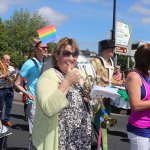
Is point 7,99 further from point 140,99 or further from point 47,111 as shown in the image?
point 47,111

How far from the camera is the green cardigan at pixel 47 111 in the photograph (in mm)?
2473

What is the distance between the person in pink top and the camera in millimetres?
3271

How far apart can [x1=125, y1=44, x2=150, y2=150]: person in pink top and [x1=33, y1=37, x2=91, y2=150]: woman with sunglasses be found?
0.58 m

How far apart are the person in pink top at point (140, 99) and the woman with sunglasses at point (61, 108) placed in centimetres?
58

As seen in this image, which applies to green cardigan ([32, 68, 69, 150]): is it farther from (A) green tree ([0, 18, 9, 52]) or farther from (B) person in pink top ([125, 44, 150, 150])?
(A) green tree ([0, 18, 9, 52])

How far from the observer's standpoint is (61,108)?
248 cm

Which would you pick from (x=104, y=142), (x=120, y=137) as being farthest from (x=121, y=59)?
(x=104, y=142)

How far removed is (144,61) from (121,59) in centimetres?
6439

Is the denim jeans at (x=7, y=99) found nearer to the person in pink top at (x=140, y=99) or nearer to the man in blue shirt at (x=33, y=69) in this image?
the man in blue shirt at (x=33, y=69)

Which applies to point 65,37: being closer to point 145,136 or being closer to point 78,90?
point 78,90

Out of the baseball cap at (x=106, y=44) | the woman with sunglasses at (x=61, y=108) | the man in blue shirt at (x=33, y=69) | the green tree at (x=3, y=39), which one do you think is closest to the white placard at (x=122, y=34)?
the baseball cap at (x=106, y=44)

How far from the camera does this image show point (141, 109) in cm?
327

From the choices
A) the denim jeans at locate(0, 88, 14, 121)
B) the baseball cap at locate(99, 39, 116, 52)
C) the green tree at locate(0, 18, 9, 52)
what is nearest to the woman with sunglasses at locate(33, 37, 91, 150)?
the baseball cap at locate(99, 39, 116, 52)

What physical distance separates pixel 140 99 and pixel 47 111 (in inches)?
42.4
